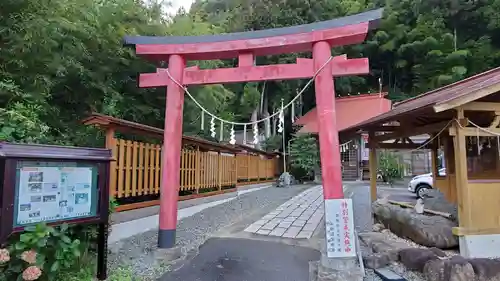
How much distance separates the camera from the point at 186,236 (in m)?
7.12

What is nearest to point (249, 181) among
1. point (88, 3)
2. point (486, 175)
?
point (486, 175)

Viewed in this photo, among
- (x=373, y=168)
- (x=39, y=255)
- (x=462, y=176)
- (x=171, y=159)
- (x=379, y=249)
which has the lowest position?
(x=379, y=249)

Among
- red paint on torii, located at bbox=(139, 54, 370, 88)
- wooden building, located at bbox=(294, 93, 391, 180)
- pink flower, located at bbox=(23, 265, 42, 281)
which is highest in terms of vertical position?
wooden building, located at bbox=(294, 93, 391, 180)

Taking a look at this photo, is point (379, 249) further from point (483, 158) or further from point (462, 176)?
point (483, 158)

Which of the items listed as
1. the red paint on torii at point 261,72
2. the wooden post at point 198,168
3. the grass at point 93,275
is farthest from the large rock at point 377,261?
the wooden post at point 198,168

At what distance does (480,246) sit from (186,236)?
211 inches

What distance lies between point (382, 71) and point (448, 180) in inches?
912

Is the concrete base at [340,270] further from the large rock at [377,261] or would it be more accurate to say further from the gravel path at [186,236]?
the gravel path at [186,236]

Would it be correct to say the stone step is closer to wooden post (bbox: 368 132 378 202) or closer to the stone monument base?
the stone monument base

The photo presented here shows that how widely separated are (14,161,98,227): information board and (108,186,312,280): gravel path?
4.79 ft

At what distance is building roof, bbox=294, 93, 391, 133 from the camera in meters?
22.5

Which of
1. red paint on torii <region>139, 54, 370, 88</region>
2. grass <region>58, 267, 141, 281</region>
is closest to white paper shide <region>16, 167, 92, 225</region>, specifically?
grass <region>58, 267, 141, 281</region>

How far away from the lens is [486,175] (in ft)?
23.7

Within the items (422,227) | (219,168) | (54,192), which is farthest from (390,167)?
(54,192)
